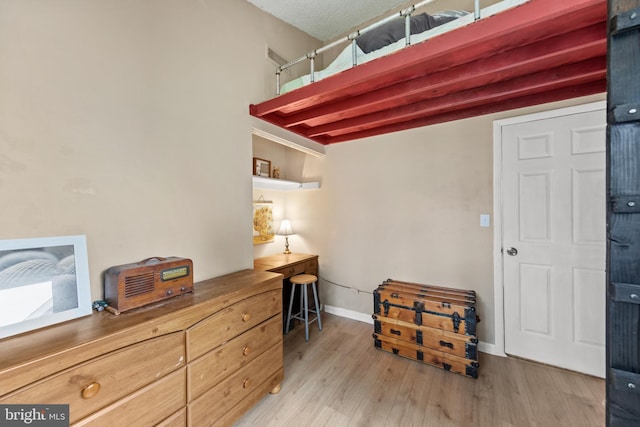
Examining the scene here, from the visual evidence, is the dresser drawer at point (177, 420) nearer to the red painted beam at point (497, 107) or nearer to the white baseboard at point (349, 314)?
the white baseboard at point (349, 314)

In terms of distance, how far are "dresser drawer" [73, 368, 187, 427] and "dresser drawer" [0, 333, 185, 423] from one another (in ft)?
0.10

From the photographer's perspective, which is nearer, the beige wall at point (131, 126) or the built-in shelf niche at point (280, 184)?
the beige wall at point (131, 126)

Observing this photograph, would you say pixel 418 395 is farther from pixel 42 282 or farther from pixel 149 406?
pixel 42 282

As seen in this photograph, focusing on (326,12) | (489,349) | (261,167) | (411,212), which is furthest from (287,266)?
(326,12)

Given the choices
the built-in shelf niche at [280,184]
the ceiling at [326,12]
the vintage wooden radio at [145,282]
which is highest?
the ceiling at [326,12]

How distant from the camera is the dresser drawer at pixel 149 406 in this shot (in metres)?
0.99

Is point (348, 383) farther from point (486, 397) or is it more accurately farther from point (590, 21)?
point (590, 21)

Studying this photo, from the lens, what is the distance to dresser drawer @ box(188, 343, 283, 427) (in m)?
1.32

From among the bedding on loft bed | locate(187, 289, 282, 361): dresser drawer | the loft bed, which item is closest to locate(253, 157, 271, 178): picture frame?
the loft bed

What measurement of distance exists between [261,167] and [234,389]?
225 cm

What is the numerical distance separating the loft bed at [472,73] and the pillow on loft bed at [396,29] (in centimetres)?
14

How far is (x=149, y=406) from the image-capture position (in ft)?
3.68

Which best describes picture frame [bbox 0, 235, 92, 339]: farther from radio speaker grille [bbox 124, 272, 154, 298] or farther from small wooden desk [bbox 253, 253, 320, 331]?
small wooden desk [bbox 253, 253, 320, 331]

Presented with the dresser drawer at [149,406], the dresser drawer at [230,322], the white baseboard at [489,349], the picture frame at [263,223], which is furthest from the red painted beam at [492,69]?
the white baseboard at [489,349]
